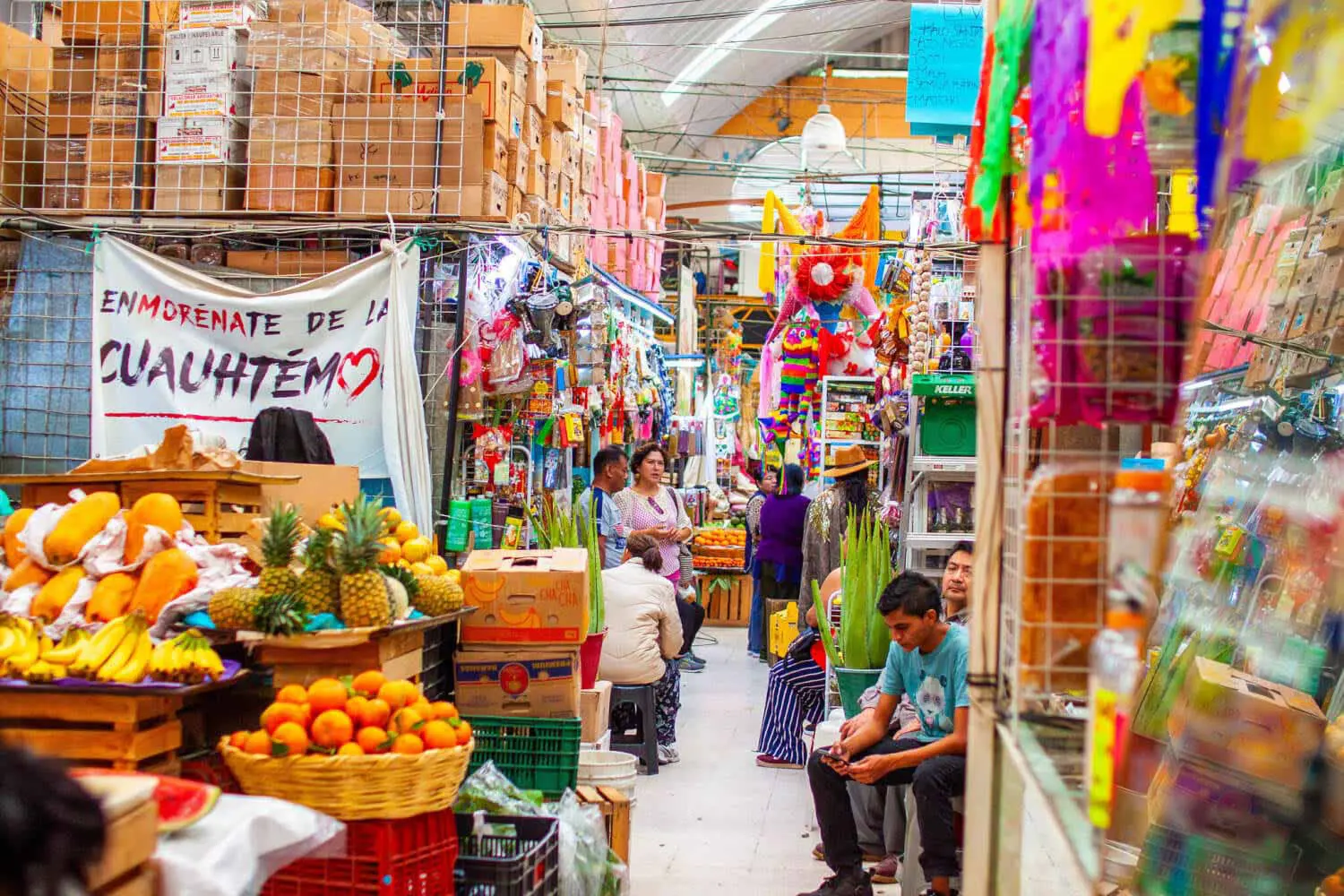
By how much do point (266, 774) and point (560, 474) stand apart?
5.36 meters

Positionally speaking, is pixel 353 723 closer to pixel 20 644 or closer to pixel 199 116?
pixel 20 644

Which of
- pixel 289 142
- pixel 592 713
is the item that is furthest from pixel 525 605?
pixel 289 142

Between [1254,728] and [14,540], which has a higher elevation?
[14,540]

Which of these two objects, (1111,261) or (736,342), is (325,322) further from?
(736,342)

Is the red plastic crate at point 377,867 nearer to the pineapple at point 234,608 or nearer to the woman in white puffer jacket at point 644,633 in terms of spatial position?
the pineapple at point 234,608

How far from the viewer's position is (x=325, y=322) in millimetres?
6781

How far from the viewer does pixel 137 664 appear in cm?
323

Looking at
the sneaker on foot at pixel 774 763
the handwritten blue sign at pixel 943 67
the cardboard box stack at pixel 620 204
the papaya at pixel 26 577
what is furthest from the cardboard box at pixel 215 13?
the sneaker on foot at pixel 774 763

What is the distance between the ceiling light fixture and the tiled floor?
7.91 m

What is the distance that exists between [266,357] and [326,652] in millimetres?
3504

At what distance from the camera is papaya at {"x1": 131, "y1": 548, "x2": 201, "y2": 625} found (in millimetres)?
3693

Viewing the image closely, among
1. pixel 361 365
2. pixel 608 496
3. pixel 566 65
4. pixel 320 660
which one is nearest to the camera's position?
pixel 320 660

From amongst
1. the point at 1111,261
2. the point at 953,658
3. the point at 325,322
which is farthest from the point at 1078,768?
the point at 325,322

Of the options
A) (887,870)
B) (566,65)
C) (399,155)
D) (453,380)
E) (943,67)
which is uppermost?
(566,65)
